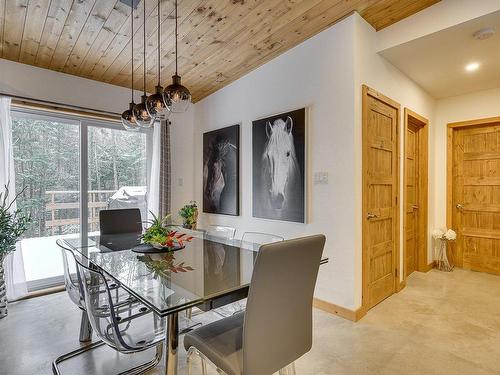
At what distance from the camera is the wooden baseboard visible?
96.8 inches

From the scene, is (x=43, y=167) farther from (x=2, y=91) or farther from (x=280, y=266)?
(x=280, y=266)

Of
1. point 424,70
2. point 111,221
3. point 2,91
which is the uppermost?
point 424,70

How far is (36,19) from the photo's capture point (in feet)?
7.95

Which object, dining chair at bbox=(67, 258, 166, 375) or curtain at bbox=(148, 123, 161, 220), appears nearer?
dining chair at bbox=(67, 258, 166, 375)

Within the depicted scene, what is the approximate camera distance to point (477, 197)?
12.6ft

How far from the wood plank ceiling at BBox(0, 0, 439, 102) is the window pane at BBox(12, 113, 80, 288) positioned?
72 cm

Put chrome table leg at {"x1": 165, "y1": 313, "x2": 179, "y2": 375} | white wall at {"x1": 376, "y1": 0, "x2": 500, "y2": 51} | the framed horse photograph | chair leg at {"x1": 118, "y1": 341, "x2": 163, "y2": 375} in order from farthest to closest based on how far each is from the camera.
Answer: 1. the framed horse photograph
2. white wall at {"x1": 376, "y1": 0, "x2": 500, "y2": 51}
3. chair leg at {"x1": 118, "y1": 341, "x2": 163, "y2": 375}
4. chrome table leg at {"x1": 165, "y1": 313, "x2": 179, "y2": 375}

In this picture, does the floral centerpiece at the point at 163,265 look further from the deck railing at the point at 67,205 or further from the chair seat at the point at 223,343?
the deck railing at the point at 67,205

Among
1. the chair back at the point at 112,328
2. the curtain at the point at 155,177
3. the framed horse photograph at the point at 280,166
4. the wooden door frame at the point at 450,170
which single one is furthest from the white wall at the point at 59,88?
the wooden door frame at the point at 450,170

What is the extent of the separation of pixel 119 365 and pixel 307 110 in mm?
2605

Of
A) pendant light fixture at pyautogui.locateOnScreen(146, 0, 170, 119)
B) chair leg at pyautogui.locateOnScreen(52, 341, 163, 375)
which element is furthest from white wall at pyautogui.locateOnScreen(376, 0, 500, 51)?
chair leg at pyautogui.locateOnScreen(52, 341, 163, 375)

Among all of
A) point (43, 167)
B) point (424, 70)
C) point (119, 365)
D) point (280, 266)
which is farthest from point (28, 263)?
point (424, 70)

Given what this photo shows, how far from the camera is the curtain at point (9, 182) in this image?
2.88 meters

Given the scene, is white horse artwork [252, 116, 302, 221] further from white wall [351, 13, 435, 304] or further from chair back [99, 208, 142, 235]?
chair back [99, 208, 142, 235]
